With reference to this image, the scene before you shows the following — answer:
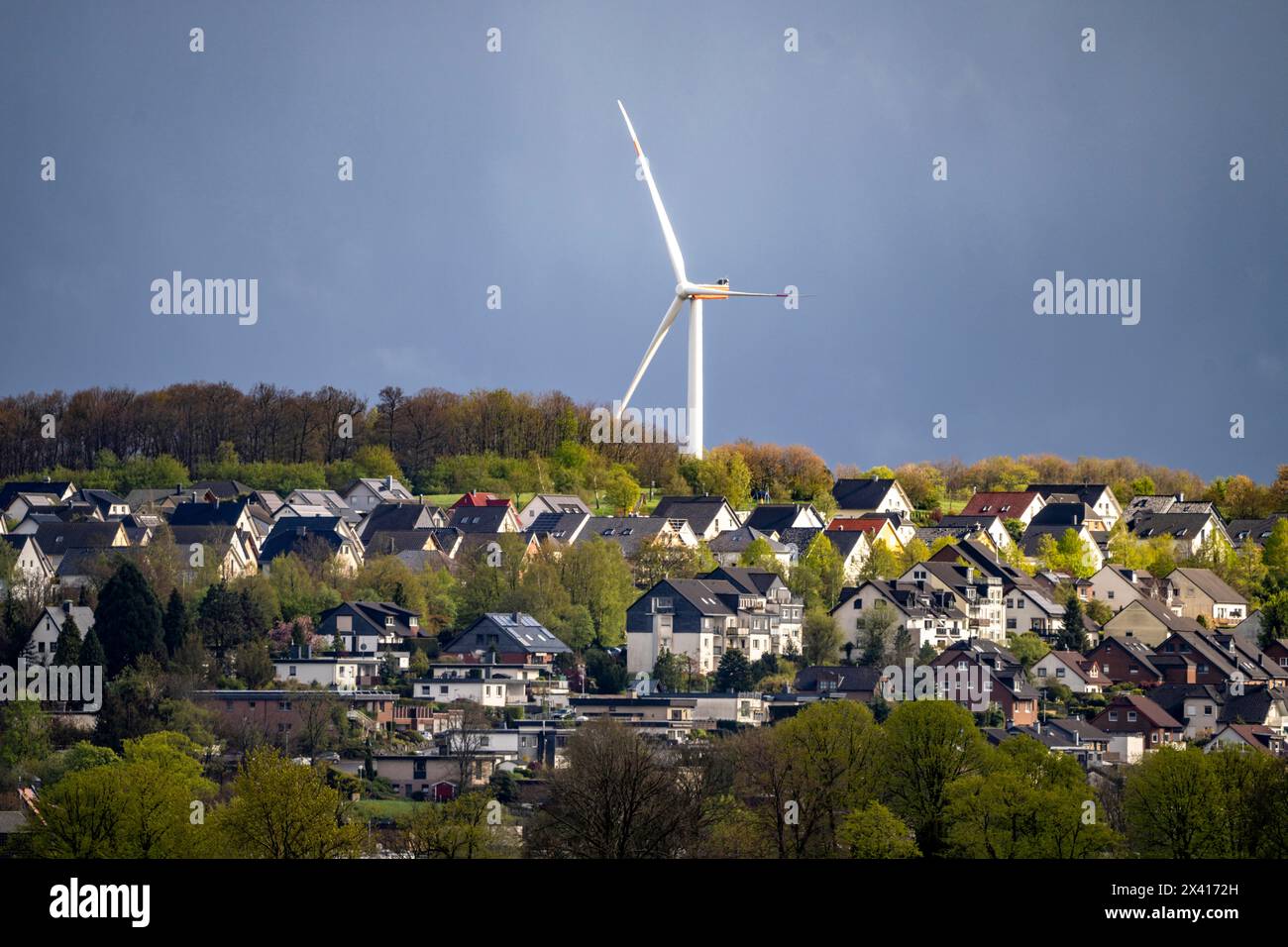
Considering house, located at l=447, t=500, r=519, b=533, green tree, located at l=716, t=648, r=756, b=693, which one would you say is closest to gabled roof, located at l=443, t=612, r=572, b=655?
green tree, located at l=716, t=648, r=756, b=693

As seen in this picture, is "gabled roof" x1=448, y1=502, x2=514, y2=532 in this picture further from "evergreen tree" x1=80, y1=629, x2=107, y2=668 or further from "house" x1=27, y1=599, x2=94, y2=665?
"evergreen tree" x1=80, y1=629, x2=107, y2=668

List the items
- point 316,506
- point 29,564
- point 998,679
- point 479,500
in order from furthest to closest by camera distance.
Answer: point 316,506, point 479,500, point 29,564, point 998,679

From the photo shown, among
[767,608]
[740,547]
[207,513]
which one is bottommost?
[767,608]

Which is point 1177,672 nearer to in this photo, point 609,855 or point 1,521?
point 609,855

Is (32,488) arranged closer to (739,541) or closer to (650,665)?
(739,541)

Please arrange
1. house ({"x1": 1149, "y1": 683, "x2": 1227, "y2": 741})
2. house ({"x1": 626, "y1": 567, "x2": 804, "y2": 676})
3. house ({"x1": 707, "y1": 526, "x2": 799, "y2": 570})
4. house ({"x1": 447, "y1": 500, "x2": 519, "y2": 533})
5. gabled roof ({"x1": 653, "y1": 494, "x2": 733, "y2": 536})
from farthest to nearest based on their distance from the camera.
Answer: house ({"x1": 447, "y1": 500, "x2": 519, "y2": 533}) < gabled roof ({"x1": 653, "y1": 494, "x2": 733, "y2": 536}) < house ({"x1": 707, "y1": 526, "x2": 799, "y2": 570}) < house ({"x1": 626, "y1": 567, "x2": 804, "y2": 676}) < house ({"x1": 1149, "y1": 683, "x2": 1227, "y2": 741})

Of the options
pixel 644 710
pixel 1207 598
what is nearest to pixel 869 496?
pixel 1207 598

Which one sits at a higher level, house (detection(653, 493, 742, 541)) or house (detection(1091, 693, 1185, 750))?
house (detection(653, 493, 742, 541))
